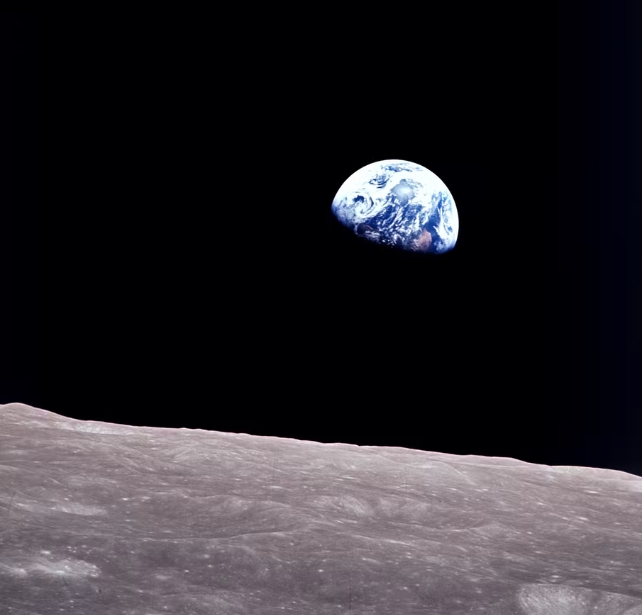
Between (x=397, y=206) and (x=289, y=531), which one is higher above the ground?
(x=397, y=206)

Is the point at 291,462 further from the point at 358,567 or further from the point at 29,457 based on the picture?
the point at 358,567

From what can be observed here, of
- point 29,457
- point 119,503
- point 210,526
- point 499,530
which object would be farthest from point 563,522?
point 29,457

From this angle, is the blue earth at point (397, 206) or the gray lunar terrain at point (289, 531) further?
the blue earth at point (397, 206)

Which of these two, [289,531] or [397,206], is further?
[397,206]

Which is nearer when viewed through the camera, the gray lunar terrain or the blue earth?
the gray lunar terrain
